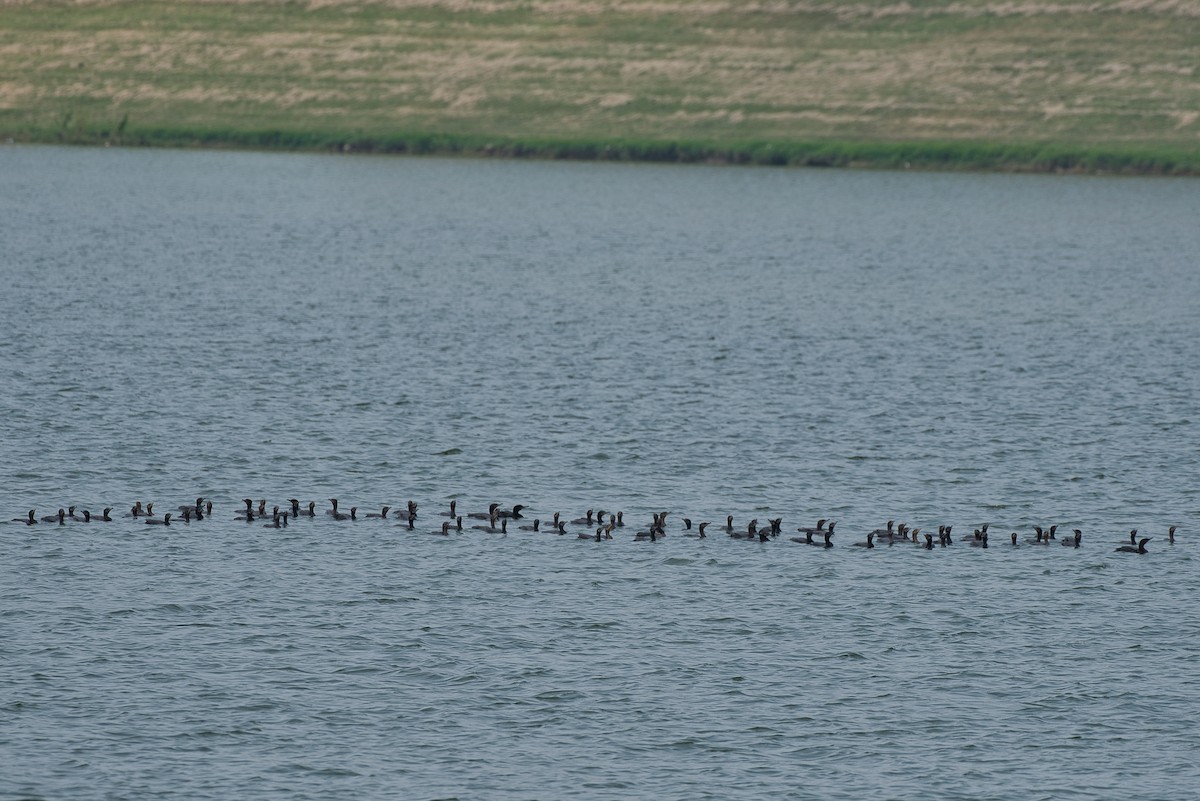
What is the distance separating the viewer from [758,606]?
39000mm

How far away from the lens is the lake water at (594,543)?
102 ft

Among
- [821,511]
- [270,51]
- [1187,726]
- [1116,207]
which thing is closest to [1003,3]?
[1116,207]

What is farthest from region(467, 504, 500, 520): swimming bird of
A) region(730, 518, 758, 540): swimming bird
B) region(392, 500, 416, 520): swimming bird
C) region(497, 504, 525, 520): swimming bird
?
region(730, 518, 758, 540): swimming bird

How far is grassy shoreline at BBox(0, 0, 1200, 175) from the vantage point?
155500mm

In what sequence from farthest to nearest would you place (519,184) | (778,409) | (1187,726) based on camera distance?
1. (519,184)
2. (778,409)
3. (1187,726)

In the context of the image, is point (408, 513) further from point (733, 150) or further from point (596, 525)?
point (733, 150)

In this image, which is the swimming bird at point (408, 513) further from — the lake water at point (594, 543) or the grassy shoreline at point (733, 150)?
the grassy shoreline at point (733, 150)

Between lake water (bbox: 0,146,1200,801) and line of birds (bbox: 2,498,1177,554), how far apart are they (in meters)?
0.35

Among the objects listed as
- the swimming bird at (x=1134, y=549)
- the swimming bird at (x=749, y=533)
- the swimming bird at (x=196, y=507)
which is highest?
the swimming bird at (x=196, y=507)

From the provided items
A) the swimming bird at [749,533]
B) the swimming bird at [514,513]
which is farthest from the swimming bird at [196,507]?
the swimming bird at [749,533]

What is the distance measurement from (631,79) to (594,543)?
5147 inches

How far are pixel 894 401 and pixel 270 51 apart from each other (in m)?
129

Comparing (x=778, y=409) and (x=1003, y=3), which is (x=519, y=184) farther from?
(x=778, y=409)

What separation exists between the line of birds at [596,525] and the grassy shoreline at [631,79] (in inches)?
4326
